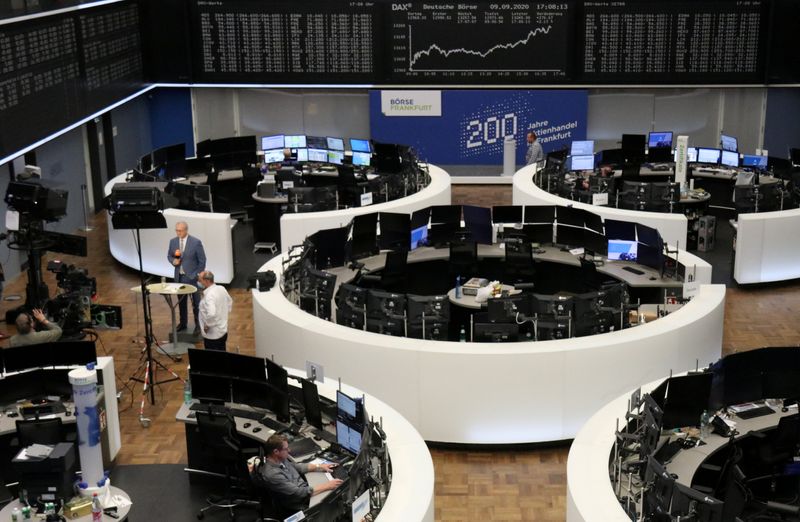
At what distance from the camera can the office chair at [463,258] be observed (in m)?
13.2

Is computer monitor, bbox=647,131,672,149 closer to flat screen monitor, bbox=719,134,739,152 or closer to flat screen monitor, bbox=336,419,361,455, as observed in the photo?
flat screen monitor, bbox=719,134,739,152

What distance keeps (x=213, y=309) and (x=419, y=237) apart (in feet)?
11.5

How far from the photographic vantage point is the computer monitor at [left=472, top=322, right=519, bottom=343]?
1029 cm

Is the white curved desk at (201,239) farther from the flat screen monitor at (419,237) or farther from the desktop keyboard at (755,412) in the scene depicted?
the desktop keyboard at (755,412)

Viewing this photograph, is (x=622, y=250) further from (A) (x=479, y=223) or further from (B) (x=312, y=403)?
(B) (x=312, y=403)

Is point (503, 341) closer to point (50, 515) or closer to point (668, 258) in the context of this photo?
point (668, 258)

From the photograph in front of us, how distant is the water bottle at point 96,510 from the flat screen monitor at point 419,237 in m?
6.43

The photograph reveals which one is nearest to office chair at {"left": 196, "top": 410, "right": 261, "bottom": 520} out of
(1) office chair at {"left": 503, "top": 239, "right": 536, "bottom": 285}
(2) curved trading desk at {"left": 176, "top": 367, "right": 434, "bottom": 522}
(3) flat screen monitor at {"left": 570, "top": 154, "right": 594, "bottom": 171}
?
(2) curved trading desk at {"left": 176, "top": 367, "right": 434, "bottom": 522}

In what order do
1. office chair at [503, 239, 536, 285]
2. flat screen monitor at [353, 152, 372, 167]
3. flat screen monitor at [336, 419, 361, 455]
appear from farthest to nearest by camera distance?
flat screen monitor at [353, 152, 372, 167], office chair at [503, 239, 536, 285], flat screen monitor at [336, 419, 361, 455]

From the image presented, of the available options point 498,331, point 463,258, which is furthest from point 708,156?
point 498,331

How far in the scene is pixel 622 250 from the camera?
509 inches

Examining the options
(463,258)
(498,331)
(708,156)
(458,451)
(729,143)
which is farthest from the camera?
(729,143)

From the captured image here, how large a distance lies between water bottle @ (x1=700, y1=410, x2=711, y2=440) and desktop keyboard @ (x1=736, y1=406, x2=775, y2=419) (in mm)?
353

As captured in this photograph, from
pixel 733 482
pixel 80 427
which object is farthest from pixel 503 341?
pixel 80 427
